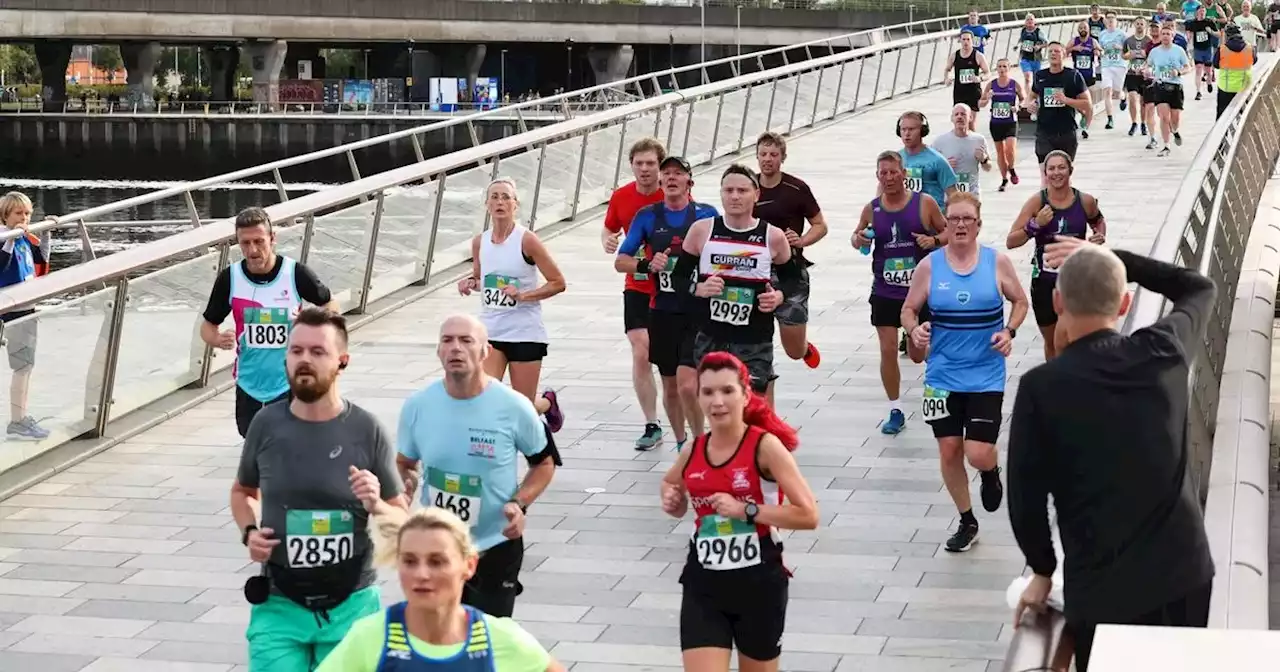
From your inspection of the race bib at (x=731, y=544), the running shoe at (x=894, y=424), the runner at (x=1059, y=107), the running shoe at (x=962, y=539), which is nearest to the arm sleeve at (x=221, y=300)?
the running shoe at (x=962, y=539)

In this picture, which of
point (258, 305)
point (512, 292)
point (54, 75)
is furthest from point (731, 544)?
point (54, 75)

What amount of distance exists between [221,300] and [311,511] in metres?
3.18

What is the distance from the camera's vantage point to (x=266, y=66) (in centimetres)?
8781

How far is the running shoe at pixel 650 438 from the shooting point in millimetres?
11742

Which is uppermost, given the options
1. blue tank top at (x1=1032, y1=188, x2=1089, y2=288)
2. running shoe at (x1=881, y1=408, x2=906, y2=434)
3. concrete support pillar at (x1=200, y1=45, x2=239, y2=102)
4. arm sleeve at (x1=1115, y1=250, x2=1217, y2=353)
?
arm sleeve at (x1=1115, y1=250, x2=1217, y2=353)

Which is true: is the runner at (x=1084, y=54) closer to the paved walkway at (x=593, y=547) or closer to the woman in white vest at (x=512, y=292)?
the paved walkway at (x=593, y=547)

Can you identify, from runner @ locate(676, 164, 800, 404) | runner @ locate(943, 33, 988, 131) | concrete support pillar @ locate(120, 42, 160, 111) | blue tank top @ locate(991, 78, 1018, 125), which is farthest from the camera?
concrete support pillar @ locate(120, 42, 160, 111)

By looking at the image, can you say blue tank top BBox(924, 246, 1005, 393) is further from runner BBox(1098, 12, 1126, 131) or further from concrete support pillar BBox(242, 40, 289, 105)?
concrete support pillar BBox(242, 40, 289, 105)

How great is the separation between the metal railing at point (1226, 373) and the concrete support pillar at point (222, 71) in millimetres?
86134

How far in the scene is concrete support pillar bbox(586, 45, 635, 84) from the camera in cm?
9825

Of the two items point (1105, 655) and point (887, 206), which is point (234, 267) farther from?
point (1105, 655)

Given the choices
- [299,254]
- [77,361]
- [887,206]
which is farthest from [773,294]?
[299,254]

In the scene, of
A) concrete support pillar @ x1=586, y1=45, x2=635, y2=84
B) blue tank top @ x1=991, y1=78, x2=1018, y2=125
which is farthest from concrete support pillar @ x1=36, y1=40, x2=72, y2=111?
blue tank top @ x1=991, y1=78, x2=1018, y2=125

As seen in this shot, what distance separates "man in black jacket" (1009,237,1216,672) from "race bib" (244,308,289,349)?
186 inches
